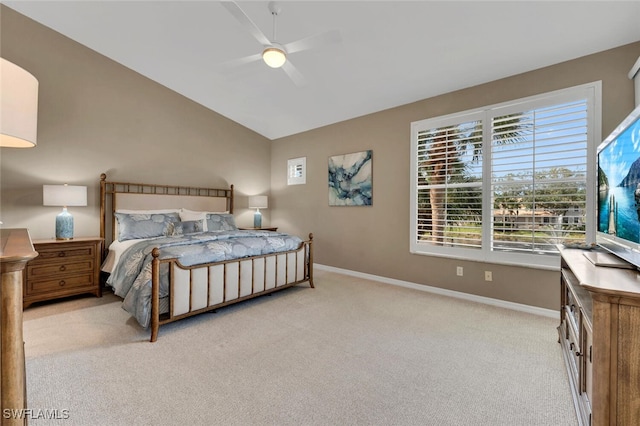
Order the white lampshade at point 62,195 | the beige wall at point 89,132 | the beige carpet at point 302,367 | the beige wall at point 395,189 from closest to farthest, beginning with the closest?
the beige carpet at point 302,367
the beige wall at point 395,189
the white lampshade at point 62,195
the beige wall at point 89,132

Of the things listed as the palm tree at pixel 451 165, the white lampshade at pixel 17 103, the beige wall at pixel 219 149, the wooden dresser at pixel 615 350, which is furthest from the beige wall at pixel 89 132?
the wooden dresser at pixel 615 350

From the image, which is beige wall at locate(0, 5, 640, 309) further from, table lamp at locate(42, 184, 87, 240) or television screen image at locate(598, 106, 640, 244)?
television screen image at locate(598, 106, 640, 244)

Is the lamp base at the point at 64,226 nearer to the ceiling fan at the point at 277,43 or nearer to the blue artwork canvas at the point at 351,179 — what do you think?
the ceiling fan at the point at 277,43

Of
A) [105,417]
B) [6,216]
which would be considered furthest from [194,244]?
[6,216]

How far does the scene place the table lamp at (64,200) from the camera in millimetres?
3410

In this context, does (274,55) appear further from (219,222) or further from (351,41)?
(219,222)

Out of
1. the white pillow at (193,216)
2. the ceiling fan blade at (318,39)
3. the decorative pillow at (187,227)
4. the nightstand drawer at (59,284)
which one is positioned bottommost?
the nightstand drawer at (59,284)

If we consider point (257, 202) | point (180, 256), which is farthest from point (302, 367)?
point (257, 202)

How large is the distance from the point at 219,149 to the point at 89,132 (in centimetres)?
196

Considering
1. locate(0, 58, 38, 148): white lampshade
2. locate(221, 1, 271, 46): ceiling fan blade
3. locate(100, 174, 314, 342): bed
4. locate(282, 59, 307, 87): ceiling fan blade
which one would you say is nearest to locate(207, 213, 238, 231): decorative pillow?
locate(100, 174, 314, 342): bed

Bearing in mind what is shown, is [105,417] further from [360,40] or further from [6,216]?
[360,40]

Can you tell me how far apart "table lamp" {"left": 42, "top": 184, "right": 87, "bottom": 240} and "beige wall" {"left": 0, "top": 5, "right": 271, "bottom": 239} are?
0.37m

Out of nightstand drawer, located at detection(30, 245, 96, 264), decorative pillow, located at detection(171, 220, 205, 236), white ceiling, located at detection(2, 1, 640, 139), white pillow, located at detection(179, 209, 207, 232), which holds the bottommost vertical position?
nightstand drawer, located at detection(30, 245, 96, 264)

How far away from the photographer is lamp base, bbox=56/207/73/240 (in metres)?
3.53
